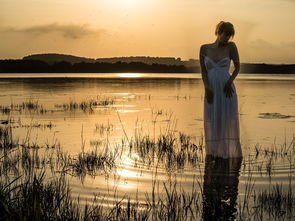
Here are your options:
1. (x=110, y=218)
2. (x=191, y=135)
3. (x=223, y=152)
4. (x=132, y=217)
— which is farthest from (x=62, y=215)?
(x=191, y=135)

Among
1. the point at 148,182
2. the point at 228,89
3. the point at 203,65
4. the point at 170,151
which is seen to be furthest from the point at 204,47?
the point at 170,151

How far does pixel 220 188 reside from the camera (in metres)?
7.88

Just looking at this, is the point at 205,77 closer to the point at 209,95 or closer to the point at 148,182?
the point at 209,95

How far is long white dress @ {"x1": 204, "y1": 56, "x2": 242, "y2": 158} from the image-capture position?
9.32 meters

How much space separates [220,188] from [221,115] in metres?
2.02

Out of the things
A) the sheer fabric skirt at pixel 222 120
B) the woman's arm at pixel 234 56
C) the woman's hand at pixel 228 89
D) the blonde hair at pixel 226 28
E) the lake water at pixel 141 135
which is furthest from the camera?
the sheer fabric skirt at pixel 222 120

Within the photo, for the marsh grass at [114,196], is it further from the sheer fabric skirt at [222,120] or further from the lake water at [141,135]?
the sheer fabric skirt at [222,120]

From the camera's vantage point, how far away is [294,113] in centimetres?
2170

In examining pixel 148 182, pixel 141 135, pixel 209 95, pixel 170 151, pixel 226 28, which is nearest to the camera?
pixel 148 182

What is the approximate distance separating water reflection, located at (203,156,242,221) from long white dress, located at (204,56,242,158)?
29cm

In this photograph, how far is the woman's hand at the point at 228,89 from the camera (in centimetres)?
927

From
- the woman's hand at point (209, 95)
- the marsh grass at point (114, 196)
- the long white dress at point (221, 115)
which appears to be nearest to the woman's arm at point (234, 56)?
the long white dress at point (221, 115)

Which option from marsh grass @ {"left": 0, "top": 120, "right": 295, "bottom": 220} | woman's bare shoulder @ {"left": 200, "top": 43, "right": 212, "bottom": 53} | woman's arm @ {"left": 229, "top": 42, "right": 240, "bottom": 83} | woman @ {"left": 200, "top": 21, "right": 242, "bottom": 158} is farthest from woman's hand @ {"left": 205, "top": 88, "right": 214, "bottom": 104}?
marsh grass @ {"left": 0, "top": 120, "right": 295, "bottom": 220}

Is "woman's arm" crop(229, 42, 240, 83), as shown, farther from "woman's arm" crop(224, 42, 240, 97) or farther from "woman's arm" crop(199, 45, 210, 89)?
"woman's arm" crop(199, 45, 210, 89)
